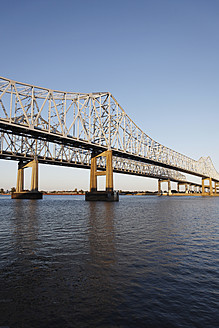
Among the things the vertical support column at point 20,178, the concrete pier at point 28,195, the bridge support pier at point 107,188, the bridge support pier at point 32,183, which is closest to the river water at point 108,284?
the bridge support pier at point 107,188

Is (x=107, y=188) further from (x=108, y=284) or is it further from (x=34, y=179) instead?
(x=108, y=284)

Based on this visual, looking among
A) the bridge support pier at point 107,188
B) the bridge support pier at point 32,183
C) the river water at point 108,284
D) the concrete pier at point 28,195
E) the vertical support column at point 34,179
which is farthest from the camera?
the concrete pier at point 28,195

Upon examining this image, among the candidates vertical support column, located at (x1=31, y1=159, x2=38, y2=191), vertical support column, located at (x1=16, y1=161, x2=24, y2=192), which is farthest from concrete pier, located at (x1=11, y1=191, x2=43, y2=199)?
vertical support column, located at (x1=16, y1=161, x2=24, y2=192)

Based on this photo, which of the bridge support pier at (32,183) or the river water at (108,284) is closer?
the river water at (108,284)

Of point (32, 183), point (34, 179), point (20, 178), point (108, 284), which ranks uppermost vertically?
point (20, 178)

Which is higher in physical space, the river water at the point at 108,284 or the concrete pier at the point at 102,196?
the concrete pier at the point at 102,196

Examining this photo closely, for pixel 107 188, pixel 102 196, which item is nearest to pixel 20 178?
pixel 102 196

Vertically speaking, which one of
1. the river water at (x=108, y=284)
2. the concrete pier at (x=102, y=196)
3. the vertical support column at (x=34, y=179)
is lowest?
the river water at (x=108, y=284)

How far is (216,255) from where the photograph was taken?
1074 centimetres

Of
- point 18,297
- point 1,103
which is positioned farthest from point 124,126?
point 18,297

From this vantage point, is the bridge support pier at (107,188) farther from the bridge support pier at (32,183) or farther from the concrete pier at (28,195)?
the concrete pier at (28,195)

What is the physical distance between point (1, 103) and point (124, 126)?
4072cm

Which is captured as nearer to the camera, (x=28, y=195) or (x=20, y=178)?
(x=28, y=195)

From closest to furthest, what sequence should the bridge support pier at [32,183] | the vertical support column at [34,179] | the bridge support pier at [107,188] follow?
the bridge support pier at [107,188] < the vertical support column at [34,179] < the bridge support pier at [32,183]
